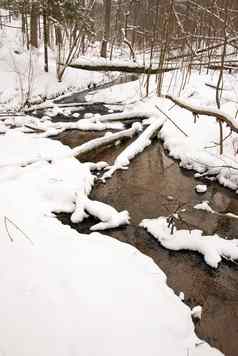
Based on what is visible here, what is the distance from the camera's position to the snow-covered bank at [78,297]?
104 inches

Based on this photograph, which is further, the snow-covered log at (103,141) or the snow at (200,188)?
the snow-covered log at (103,141)

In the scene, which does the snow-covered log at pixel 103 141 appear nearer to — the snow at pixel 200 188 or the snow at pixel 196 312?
the snow at pixel 200 188

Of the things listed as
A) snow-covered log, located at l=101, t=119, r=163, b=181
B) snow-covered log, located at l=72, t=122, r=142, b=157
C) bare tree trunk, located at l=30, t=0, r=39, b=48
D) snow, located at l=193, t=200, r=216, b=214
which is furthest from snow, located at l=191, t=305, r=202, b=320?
bare tree trunk, located at l=30, t=0, r=39, b=48

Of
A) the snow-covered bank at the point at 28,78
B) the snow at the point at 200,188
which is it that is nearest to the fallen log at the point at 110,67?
the snow-covered bank at the point at 28,78

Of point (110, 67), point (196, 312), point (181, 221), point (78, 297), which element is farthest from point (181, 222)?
point (110, 67)

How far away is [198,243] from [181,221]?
553 millimetres

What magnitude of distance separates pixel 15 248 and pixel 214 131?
17.5ft

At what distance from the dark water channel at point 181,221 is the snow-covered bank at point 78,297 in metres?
0.26

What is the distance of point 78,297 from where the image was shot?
3.03m

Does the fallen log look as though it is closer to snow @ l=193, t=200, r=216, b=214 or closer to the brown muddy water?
the brown muddy water

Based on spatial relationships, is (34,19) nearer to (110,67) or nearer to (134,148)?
(110,67)

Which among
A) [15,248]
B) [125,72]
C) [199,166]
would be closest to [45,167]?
[15,248]

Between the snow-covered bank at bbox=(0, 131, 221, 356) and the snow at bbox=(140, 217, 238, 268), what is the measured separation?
55cm

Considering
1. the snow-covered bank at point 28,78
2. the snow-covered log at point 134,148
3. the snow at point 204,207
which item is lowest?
the snow at point 204,207
